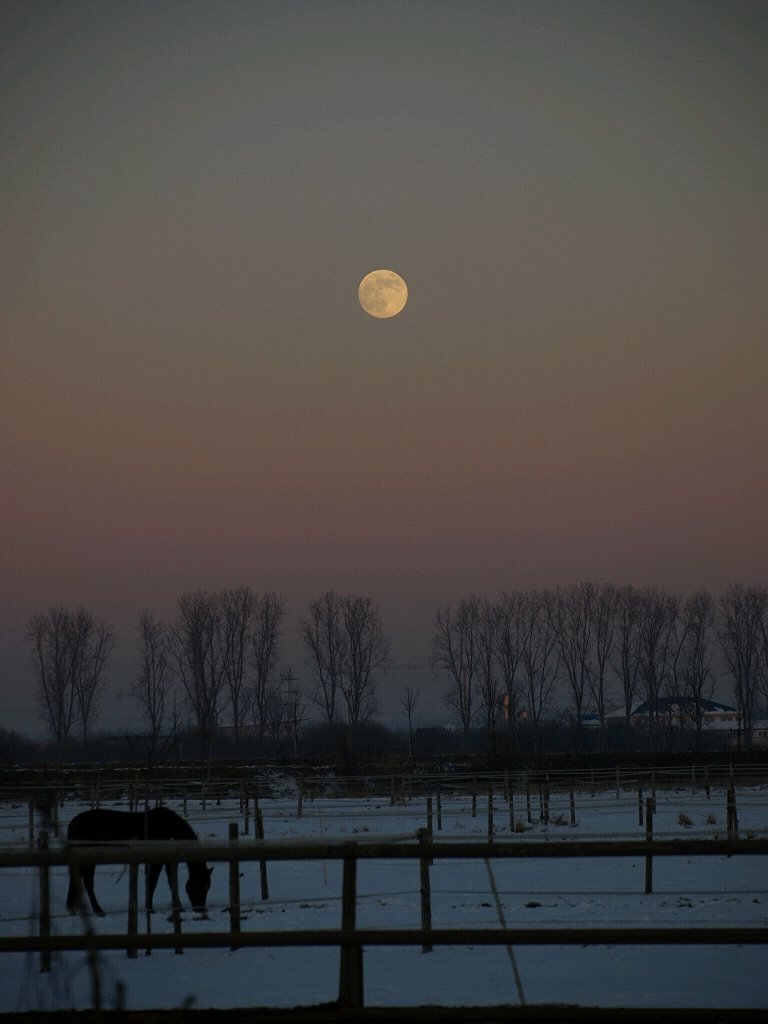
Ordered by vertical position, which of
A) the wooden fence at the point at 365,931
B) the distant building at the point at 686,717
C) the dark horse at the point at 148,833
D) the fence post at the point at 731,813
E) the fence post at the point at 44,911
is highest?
the wooden fence at the point at 365,931

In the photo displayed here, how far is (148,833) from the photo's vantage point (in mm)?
12859

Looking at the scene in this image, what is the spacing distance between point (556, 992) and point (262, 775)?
40.6 m

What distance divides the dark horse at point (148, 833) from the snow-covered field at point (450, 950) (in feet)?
1.17

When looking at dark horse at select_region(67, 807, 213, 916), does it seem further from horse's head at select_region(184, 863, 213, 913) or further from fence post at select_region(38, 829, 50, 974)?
fence post at select_region(38, 829, 50, 974)

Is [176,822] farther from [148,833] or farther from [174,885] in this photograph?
[174,885]

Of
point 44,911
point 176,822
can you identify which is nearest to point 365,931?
point 44,911

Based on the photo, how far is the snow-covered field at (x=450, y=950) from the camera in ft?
25.8

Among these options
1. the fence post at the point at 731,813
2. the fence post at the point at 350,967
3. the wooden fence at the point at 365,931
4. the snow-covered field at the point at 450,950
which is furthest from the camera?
the fence post at the point at 731,813

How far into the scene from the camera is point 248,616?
7375 centimetres

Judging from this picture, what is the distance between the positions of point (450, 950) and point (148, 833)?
4814 millimetres

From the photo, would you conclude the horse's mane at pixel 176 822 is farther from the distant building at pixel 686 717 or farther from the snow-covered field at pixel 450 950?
the distant building at pixel 686 717

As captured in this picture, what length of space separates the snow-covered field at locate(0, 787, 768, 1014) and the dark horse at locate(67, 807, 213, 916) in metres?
0.36

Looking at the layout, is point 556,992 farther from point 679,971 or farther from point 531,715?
point 531,715

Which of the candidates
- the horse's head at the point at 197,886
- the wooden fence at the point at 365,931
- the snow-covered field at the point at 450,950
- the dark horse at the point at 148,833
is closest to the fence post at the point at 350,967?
the wooden fence at the point at 365,931
